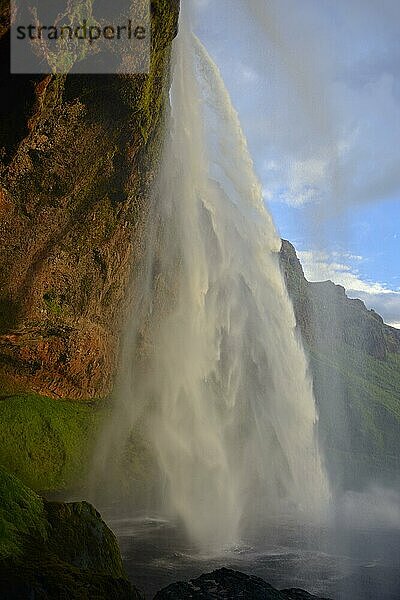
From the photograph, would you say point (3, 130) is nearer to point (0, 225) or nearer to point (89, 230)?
point (0, 225)

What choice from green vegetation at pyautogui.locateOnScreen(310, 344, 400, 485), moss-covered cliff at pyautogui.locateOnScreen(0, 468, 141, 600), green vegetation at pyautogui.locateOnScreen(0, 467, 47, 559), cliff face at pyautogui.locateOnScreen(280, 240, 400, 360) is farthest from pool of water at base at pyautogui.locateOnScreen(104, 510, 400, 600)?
cliff face at pyautogui.locateOnScreen(280, 240, 400, 360)

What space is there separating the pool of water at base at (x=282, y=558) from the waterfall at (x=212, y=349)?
17.8ft

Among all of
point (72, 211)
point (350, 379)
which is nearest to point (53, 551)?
point (72, 211)

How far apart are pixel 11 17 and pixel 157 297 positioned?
63.0 ft

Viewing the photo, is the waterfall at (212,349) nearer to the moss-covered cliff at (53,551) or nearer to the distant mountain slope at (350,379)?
the distant mountain slope at (350,379)

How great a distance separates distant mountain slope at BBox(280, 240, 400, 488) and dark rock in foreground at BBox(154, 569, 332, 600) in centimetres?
2864

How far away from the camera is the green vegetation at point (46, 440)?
78.0 ft

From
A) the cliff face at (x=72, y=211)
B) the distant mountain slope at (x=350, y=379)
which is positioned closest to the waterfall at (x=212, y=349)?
the cliff face at (x=72, y=211)

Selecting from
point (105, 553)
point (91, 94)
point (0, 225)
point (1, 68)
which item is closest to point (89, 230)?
point (0, 225)

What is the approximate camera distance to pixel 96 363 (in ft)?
91.5

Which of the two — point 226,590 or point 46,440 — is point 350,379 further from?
point 226,590

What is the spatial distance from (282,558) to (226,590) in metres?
6.97

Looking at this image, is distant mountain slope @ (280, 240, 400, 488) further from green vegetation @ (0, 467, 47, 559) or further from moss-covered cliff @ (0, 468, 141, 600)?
green vegetation @ (0, 467, 47, 559)

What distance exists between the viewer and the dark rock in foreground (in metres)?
9.86
